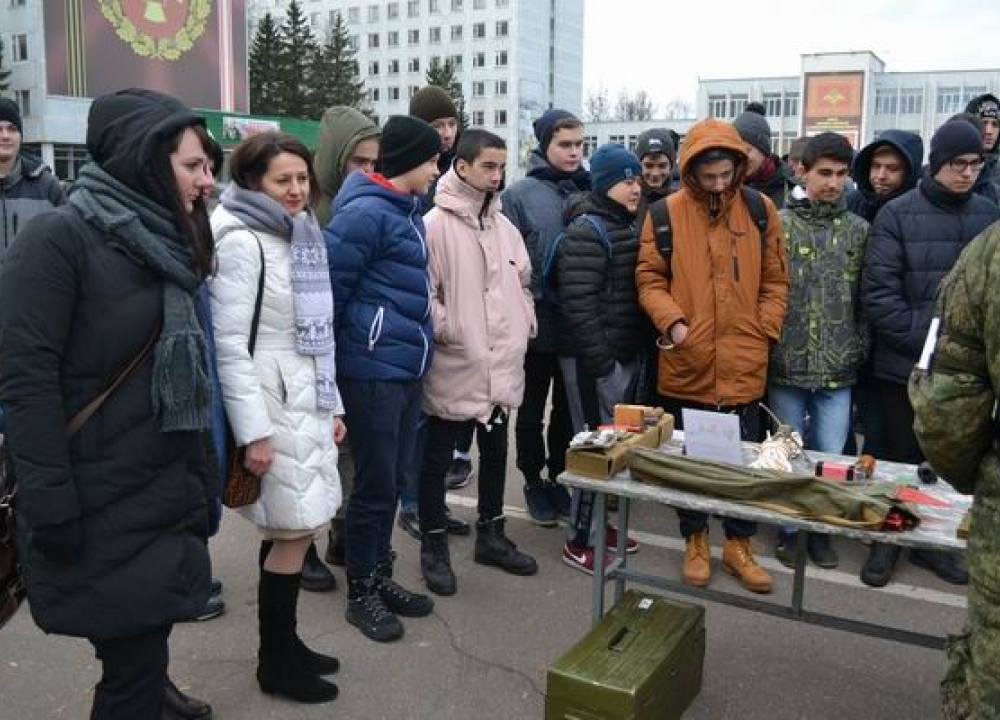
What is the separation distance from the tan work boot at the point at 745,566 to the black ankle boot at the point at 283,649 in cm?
197

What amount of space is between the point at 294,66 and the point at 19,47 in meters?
18.1

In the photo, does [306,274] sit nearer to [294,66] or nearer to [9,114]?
[9,114]

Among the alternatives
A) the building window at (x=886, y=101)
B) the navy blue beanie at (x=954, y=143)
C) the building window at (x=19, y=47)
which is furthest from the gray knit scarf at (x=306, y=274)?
Result: the building window at (x=886, y=101)

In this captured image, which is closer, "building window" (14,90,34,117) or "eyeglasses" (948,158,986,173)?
"eyeglasses" (948,158,986,173)

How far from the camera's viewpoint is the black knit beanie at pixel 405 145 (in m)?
3.70

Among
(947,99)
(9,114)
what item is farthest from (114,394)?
(947,99)

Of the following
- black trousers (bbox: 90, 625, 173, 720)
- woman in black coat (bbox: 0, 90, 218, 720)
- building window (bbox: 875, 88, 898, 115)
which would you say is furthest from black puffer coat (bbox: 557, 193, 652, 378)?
building window (bbox: 875, 88, 898, 115)

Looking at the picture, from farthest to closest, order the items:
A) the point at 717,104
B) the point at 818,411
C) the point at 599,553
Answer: the point at 717,104, the point at 818,411, the point at 599,553

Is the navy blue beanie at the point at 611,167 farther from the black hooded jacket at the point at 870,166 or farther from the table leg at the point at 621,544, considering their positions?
the table leg at the point at 621,544

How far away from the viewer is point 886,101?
75.3m

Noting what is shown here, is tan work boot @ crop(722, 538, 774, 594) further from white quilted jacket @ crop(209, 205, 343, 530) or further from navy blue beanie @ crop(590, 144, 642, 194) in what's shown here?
white quilted jacket @ crop(209, 205, 343, 530)

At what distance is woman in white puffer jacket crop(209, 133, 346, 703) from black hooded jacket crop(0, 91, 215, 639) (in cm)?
54

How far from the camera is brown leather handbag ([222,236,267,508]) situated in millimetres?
2934

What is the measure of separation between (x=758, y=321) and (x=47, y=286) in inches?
120
